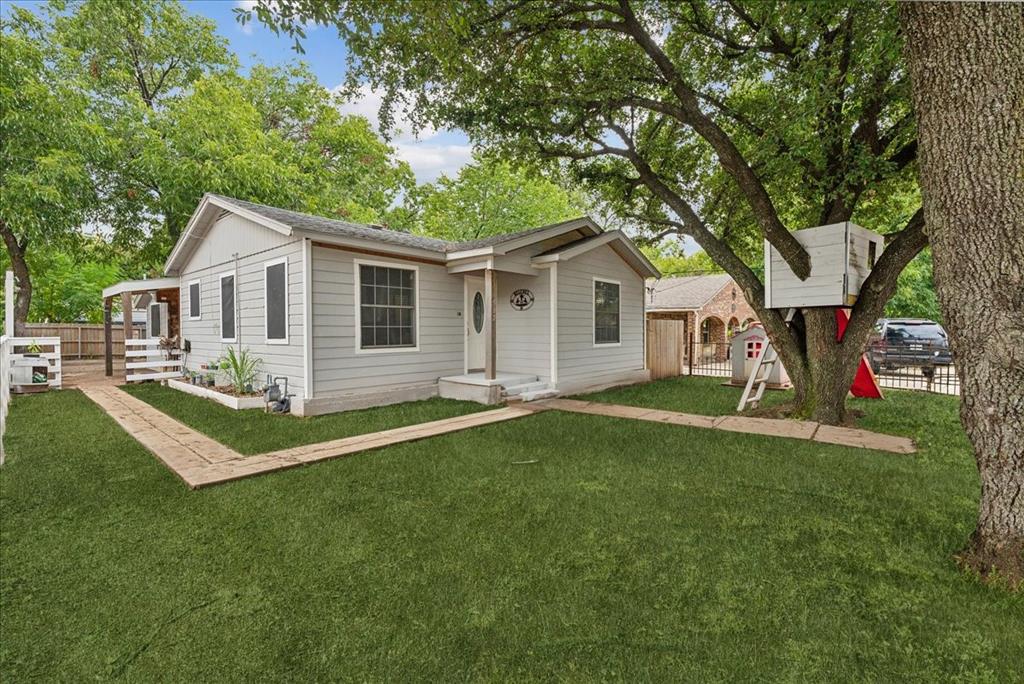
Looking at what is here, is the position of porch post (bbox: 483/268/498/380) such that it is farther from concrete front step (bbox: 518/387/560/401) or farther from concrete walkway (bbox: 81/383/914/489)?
concrete walkway (bbox: 81/383/914/489)

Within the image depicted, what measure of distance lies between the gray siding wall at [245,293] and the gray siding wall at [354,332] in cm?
31

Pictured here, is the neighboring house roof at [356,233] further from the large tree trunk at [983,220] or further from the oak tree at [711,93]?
the large tree trunk at [983,220]

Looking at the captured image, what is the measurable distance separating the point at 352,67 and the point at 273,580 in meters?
7.06

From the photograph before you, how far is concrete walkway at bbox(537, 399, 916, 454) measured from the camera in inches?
209

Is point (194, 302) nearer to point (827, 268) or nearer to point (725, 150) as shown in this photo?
point (725, 150)

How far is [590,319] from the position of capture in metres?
9.83

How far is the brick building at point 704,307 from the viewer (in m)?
22.4

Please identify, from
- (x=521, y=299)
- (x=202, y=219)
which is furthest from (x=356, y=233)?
(x=202, y=219)

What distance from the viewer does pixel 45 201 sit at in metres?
11.3

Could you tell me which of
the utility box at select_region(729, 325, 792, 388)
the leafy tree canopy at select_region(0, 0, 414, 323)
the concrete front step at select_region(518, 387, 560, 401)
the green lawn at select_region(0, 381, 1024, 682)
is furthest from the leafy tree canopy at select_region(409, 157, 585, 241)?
the green lawn at select_region(0, 381, 1024, 682)

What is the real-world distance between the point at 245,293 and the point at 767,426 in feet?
29.4

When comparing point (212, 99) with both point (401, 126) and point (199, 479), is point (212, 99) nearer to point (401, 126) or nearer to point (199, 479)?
point (401, 126)

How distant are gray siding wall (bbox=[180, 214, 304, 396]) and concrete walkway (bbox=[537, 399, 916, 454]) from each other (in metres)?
4.15

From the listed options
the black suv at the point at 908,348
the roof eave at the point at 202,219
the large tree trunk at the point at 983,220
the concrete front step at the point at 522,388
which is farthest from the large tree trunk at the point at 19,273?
the black suv at the point at 908,348
